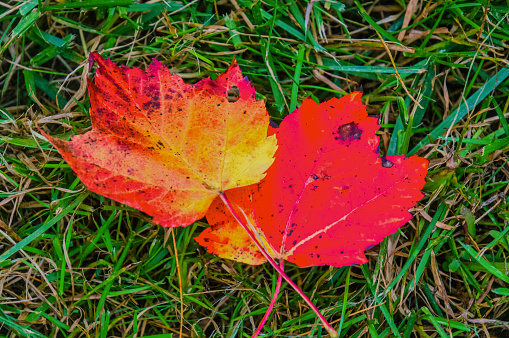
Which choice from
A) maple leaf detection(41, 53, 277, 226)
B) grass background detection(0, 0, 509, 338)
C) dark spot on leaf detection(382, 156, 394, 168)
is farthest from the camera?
grass background detection(0, 0, 509, 338)

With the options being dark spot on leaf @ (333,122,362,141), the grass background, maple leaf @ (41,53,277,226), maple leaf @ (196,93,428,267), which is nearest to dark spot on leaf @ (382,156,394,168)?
maple leaf @ (196,93,428,267)

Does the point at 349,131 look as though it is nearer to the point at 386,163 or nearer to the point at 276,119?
the point at 386,163

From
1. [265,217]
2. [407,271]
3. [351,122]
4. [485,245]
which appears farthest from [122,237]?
[485,245]

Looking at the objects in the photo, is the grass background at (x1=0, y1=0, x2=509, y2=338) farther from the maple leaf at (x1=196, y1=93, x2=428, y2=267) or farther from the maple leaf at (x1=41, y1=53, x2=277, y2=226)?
the maple leaf at (x1=41, y1=53, x2=277, y2=226)

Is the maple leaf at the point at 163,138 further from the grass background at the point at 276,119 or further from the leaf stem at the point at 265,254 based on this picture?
the grass background at the point at 276,119

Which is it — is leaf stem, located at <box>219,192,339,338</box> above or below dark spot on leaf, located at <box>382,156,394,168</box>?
below

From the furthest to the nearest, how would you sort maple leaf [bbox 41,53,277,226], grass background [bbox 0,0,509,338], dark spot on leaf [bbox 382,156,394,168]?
grass background [bbox 0,0,509,338], dark spot on leaf [bbox 382,156,394,168], maple leaf [bbox 41,53,277,226]

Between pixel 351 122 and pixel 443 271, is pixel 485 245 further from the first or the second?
pixel 351 122
